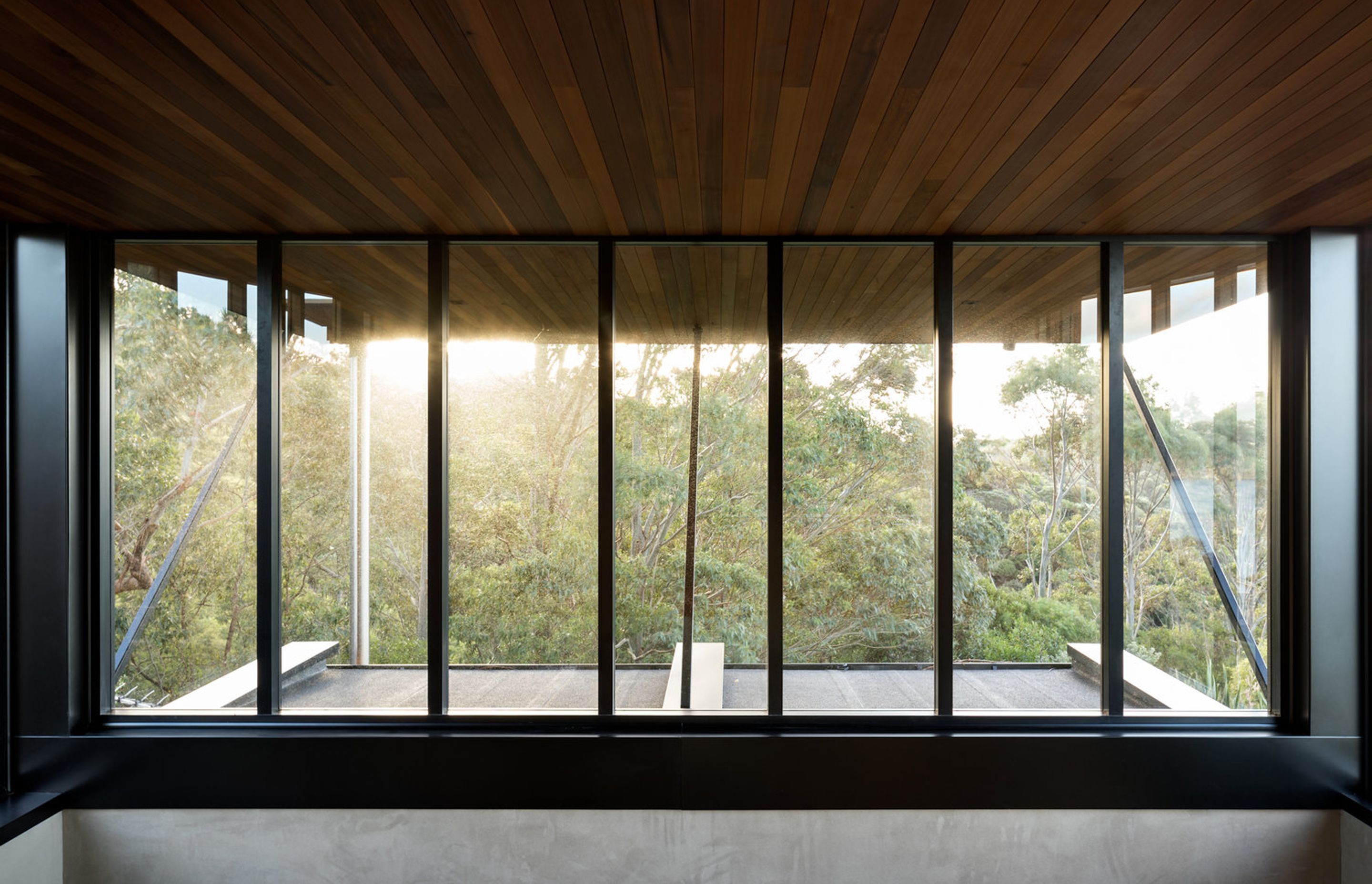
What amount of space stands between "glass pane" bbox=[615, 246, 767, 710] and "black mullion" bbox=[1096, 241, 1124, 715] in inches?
65.8

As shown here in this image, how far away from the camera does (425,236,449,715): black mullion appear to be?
3479 mm

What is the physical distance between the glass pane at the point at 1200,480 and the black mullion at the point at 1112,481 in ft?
0.16

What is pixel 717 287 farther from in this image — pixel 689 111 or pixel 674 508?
pixel 689 111

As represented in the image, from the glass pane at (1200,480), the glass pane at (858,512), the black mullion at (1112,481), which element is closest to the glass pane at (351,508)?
the glass pane at (858,512)

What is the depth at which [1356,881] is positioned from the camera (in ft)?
10.6

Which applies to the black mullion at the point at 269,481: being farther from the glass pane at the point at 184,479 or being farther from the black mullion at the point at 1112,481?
the black mullion at the point at 1112,481

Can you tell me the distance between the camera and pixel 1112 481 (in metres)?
3.49

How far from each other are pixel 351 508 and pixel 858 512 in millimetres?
2508

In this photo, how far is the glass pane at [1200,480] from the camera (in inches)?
137

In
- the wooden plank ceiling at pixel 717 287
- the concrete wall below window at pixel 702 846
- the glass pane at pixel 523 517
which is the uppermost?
the wooden plank ceiling at pixel 717 287

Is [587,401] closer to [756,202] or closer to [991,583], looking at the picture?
[756,202]

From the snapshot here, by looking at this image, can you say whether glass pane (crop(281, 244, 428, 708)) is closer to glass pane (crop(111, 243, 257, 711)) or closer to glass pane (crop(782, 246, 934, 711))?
glass pane (crop(111, 243, 257, 711))

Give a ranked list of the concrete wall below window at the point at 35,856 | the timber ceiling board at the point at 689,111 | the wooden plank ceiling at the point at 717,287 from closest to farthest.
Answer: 1. the timber ceiling board at the point at 689,111
2. the concrete wall below window at the point at 35,856
3. the wooden plank ceiling at the point at 717,287

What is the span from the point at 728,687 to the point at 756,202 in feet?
7.53
